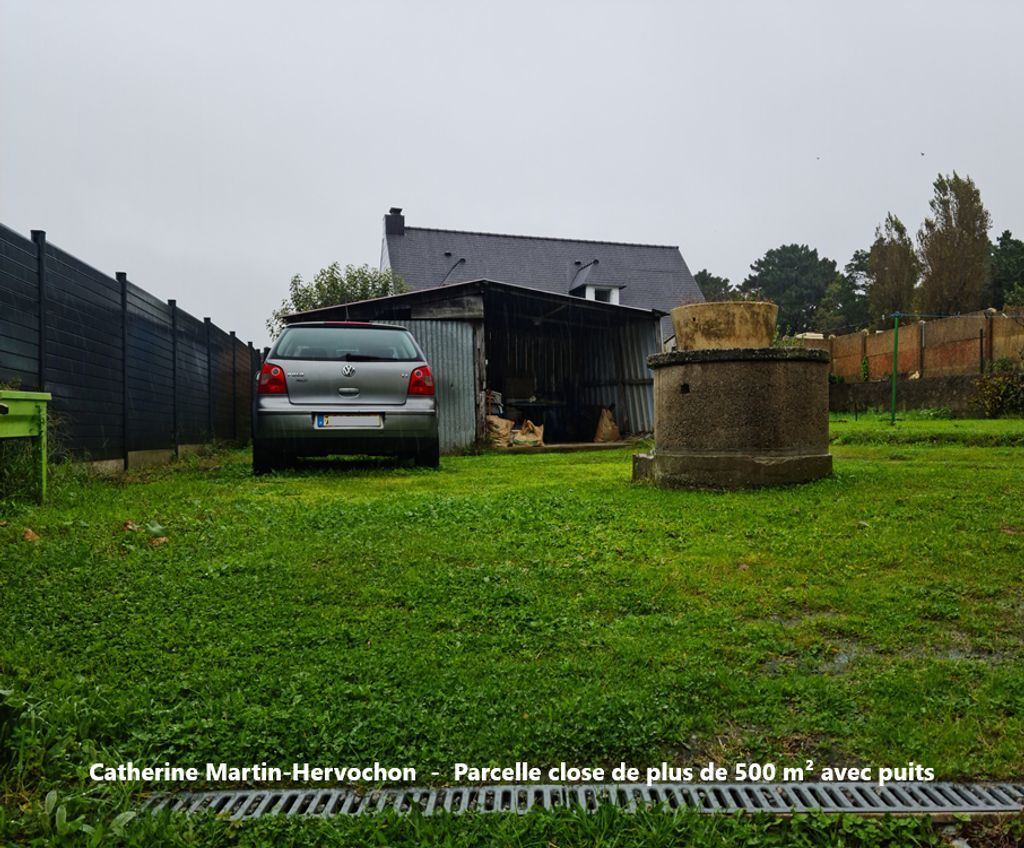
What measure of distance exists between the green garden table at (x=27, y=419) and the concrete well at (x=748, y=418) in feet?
15.7

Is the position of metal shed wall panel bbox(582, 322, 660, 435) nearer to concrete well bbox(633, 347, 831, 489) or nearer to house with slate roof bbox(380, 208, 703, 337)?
concrete well bbox(633, 347, 831, 489)

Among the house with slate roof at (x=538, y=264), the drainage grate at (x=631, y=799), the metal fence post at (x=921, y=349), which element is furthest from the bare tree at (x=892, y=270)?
the drainage grate at (x=631, y=799)

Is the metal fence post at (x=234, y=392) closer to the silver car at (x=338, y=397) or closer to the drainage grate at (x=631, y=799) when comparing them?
the silver car at (x=338, y=397)

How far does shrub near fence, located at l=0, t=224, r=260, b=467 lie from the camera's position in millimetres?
6008

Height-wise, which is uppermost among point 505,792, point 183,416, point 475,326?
point 475,326

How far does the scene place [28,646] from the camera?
7.74ft

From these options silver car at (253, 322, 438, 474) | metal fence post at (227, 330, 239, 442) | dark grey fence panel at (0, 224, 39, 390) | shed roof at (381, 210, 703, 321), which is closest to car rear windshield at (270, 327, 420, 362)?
silver car at (253, 322, 438, 474)

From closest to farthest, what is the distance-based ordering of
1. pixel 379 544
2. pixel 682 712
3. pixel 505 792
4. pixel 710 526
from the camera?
pixel 505 792 → pixel 682 712 → pixel 379 544 → pixel 710 526

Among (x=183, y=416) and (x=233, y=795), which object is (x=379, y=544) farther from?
(x=183, y=416)

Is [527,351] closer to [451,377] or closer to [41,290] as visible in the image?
[451,377]

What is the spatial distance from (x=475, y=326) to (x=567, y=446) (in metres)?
2.91

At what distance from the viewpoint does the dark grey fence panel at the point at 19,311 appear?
5.70m

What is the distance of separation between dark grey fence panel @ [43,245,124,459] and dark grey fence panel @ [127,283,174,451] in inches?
14.7

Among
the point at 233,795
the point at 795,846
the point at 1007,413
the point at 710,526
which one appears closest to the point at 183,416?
the point at 710,526
